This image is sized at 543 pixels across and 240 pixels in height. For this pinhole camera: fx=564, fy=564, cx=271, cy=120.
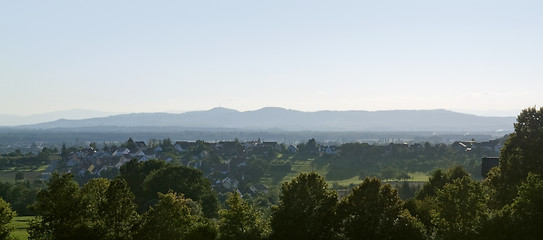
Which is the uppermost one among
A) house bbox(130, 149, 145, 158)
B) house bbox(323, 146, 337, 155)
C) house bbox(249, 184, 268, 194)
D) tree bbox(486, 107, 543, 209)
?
tree bbox(486, 107, 543, 209)

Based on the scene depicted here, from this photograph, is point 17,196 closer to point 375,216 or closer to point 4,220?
point 4,220

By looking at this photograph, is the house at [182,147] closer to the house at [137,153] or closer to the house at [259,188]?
the house at [137,153]

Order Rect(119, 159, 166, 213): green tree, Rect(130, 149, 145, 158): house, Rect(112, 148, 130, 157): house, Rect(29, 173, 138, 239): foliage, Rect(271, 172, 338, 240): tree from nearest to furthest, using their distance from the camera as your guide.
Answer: Rect(271, 172, 338, 240): tree < Rect(29, 173, 138, 239): foliage < Rect(119, 159, 166, 213): green tree < Rect(130, 149, 145, 158): house < Rect(112, 148, 130, 157): house

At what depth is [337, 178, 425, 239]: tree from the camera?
2339 cm

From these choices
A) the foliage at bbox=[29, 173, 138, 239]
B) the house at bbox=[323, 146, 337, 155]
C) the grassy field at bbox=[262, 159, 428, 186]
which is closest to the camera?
the foliage at bbox=[29, 173, 138, 239]

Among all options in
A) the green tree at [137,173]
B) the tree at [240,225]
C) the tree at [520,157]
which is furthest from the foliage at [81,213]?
the green tree at [137,173]

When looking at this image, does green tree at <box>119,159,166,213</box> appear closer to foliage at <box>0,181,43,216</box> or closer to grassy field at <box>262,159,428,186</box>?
foliage at <box>0,181,43,216</box>

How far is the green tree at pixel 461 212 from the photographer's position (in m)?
23.2

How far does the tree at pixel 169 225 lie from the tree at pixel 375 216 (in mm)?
6103

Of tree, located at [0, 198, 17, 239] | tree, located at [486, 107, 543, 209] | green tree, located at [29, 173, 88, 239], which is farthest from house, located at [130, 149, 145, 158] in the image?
tree, located at [486, 107, 543, 209]

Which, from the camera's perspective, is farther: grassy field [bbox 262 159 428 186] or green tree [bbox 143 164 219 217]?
grassy field [bbox 262 159 428 186]

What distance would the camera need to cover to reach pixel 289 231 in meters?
24.2

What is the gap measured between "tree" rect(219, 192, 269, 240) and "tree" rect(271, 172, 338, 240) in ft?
3.12

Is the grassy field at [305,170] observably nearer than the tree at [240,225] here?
No
